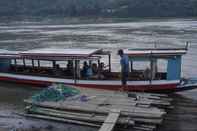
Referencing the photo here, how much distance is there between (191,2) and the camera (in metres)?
134

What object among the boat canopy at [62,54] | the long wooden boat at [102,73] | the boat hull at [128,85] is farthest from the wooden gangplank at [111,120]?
the boat canopy at [62,54]

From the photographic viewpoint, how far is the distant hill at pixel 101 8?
132m

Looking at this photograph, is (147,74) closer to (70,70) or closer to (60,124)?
(70,70)

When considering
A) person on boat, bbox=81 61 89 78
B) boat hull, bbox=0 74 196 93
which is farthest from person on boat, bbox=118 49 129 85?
person on boat, bbox=81 61 89 78

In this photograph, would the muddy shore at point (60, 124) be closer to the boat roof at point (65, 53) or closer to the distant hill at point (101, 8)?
the boat roof at point (65, 53)

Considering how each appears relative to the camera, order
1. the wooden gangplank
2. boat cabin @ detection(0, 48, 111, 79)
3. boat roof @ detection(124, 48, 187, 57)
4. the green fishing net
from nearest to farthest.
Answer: the wooden gangplank < the green fishing net < boat roof @ detection(124, 48, 187, 57) < boat cabin @ detection(0, 48, 111, 79)

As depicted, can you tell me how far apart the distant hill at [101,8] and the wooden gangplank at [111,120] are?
367 feet

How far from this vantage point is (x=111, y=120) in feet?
60.5

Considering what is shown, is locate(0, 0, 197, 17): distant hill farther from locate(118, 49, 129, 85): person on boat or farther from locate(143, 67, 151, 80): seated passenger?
locate(118, 49, 129, 85): person on boat

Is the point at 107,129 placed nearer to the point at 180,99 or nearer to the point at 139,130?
the point at 139,130

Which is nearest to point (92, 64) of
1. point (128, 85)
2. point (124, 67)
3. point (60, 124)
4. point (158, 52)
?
point (128, 85)

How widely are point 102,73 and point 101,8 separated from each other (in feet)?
398

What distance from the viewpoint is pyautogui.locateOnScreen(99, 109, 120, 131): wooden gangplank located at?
1772 cm

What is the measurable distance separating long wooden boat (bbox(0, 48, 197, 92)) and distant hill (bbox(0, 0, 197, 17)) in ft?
340
